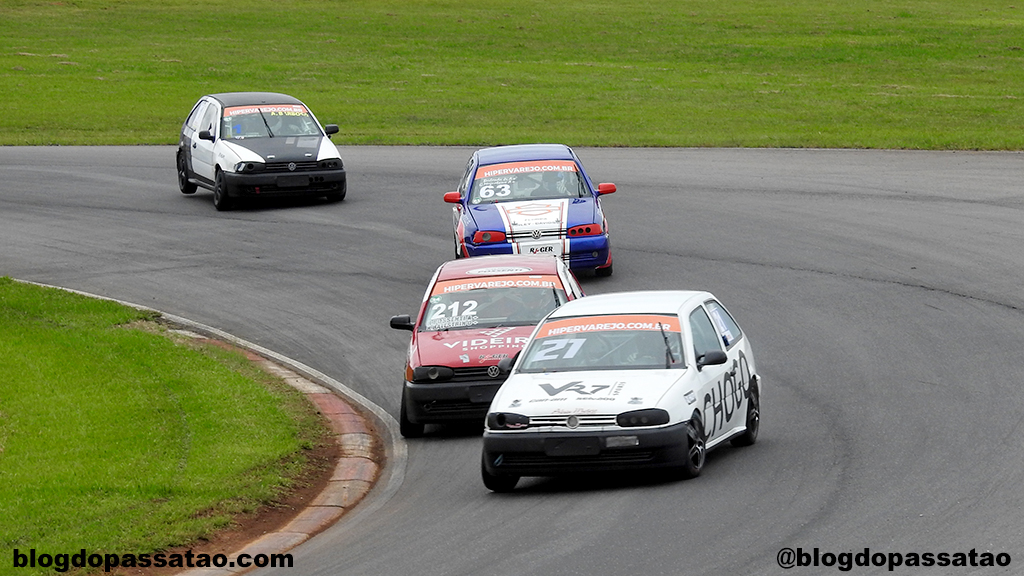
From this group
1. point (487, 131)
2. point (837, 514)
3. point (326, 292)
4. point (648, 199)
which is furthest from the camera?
point (487, 131)

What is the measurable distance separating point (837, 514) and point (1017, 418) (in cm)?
358

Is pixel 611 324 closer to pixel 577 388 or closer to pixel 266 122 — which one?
pixel 577 388

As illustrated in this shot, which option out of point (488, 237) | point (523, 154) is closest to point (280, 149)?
point (523, 154)

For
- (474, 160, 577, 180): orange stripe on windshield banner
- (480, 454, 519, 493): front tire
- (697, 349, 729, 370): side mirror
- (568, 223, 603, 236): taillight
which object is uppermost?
(697, 349, 729, 370): side mirror

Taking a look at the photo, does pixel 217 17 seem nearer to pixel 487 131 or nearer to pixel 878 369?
pixel 487 131

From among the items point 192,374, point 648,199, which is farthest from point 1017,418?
point 648,199

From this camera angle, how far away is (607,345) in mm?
12047

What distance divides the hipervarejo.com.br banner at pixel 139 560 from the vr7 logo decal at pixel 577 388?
2.47 m

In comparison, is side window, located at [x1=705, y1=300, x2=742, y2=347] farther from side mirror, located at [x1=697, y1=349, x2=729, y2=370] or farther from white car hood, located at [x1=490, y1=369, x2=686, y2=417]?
white car hood, located at [x1=490, y1=369, x2=686, y2=417]

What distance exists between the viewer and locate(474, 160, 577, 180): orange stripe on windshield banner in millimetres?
21172

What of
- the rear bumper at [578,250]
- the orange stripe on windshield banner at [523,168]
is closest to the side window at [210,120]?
the orange stripe on windshield banner at [523,168]

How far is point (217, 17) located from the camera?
220ft

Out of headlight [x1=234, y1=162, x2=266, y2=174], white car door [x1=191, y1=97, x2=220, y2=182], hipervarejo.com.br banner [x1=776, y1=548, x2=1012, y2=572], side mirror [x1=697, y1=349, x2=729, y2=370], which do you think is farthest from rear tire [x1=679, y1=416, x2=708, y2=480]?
white car door [x1=191, y1=97, x2=220, y2=182]

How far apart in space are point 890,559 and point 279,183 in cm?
1853
